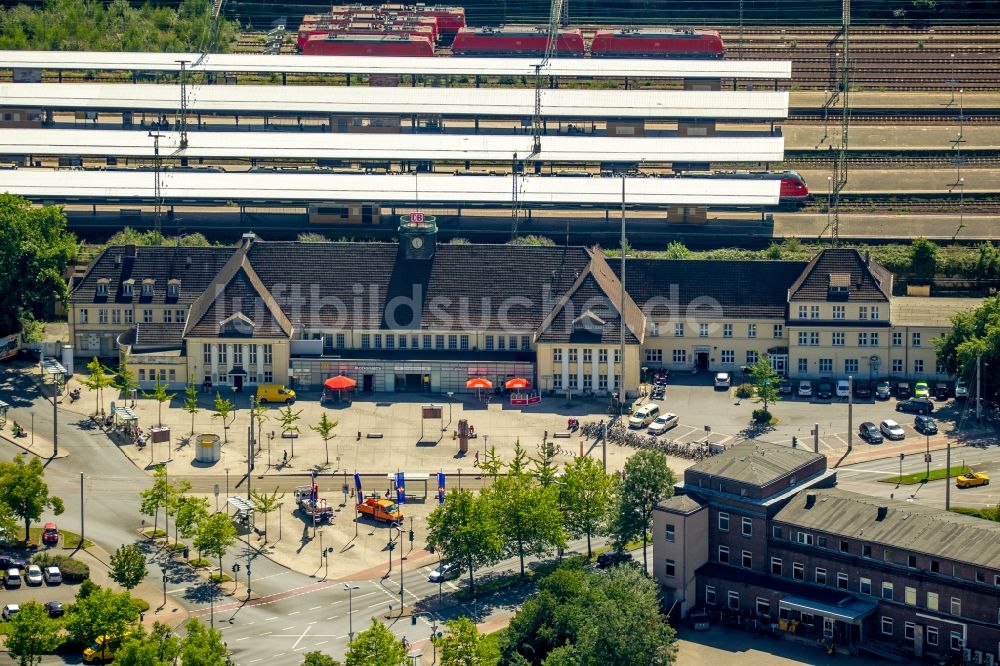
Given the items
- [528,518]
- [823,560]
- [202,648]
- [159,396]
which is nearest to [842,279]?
[823,560]

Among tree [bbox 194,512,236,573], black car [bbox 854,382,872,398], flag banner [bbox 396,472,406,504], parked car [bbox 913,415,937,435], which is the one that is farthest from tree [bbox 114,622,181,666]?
black car [bbox 854,382,872,398]

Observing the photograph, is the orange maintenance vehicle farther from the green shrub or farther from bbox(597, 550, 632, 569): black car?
the green shrub

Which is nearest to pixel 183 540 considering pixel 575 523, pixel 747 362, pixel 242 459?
pixel 242 459

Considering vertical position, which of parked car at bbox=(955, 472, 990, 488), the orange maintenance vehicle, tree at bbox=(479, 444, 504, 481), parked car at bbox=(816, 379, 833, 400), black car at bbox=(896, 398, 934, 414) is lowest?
the orange maintenance vehicle

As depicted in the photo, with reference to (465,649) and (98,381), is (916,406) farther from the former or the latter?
(98,381)

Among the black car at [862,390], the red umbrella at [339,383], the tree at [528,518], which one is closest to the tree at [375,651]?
the tree at [528,518]

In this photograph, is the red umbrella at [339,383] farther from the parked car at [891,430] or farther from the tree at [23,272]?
the parked car at [891,430]
